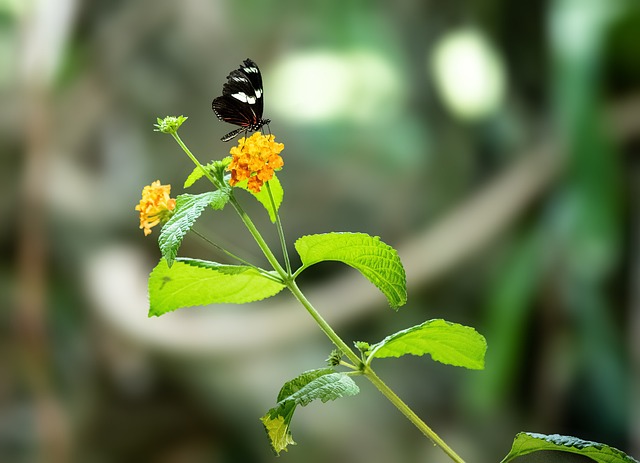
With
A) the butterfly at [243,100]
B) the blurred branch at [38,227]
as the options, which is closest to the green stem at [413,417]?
the butterfly at [243,100]

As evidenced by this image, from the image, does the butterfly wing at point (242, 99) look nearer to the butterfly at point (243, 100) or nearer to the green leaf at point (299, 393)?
the butterfly at point (243, 100)

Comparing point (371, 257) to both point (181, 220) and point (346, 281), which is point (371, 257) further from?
point (346, 281)

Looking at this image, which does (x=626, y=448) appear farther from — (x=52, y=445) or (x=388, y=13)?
(x=52, y=445)

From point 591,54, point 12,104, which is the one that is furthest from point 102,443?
point 591,54

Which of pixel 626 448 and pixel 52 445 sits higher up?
pixel 52 445

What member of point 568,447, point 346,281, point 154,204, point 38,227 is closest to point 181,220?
point 154,204

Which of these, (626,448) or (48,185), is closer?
(626,448)

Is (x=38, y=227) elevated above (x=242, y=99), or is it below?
above

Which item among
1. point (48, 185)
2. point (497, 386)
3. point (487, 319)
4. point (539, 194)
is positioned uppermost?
point (48, 185)
